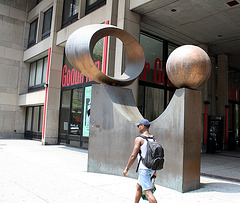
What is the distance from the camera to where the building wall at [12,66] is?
66.8 feet

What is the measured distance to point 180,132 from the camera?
6.04m

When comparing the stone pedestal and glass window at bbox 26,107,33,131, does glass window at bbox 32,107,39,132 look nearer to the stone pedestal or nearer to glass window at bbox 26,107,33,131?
glass window at bbox 26,107,33,131

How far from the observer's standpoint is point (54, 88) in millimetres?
16641

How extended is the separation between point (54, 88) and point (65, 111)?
1.79 meters

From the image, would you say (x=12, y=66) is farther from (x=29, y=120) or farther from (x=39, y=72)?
(x=29, y=120)

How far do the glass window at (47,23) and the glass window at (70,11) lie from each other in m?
2.41

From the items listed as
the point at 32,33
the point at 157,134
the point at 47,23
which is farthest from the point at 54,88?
the point at 157,134

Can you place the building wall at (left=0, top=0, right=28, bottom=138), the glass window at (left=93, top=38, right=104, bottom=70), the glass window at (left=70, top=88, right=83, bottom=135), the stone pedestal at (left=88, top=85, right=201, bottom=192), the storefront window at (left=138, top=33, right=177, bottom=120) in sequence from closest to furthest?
the stone pedestal at (left=88, top=85, right=201, bottom=192) → the glass window at (left=93, top=38, right=104, bottom=70) → the storefront window at (left=138, top=33, right=177, bottom=120) → the glass window at (left=70, top=88, right=83, bottom=135) → the building wall at (left=0, top=0, right=28, bottom=138)

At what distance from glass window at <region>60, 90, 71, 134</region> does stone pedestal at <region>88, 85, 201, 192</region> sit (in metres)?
8.30

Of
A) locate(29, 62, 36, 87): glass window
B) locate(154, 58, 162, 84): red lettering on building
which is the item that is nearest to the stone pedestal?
locate(154, 58, 162, 84): red lettering on building

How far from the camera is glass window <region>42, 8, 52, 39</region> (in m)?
18.8

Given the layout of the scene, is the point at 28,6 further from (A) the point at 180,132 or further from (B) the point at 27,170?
(A) the point at 180,132

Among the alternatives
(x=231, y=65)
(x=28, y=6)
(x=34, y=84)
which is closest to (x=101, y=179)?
(x=34, y=84)

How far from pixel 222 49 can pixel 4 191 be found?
52.2ft
